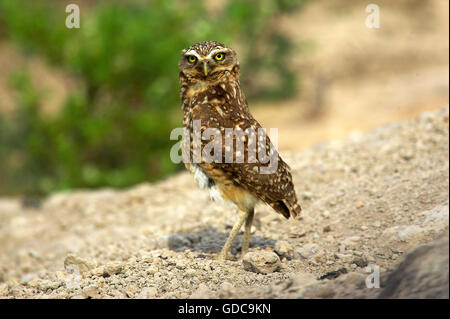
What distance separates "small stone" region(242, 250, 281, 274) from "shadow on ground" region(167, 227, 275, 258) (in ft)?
A: 2.53

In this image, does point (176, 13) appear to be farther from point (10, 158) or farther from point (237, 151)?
point (237, 151)

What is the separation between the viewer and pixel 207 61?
4777 mm

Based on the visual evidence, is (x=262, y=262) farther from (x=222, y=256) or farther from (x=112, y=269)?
(x=112, y=269)

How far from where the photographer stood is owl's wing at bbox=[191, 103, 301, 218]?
189 inches

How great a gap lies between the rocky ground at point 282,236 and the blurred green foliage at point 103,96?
8.87ft

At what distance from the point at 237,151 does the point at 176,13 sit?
8.23 metres

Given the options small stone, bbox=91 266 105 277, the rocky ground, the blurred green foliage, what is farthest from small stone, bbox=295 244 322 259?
the blurred green foliage

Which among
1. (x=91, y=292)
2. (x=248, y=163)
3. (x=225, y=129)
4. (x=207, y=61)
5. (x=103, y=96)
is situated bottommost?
(x=91, y=292)

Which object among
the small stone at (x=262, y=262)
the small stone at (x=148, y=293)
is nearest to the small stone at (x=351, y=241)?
the small stone at (x=262, y=262)

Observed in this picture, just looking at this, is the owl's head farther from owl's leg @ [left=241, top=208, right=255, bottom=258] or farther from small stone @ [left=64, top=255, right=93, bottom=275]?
small stone @ [left=64, top=255, right=93, bottom=275]

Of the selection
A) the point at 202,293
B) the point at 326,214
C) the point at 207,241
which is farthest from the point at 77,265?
the point at 326,214

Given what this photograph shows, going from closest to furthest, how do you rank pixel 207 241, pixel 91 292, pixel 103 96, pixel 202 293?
pixel 202 293 → pixel 91 292 → pixel 207 241 → pixel 103 96

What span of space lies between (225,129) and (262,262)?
117 centimetres

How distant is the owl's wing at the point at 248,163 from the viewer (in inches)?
189
